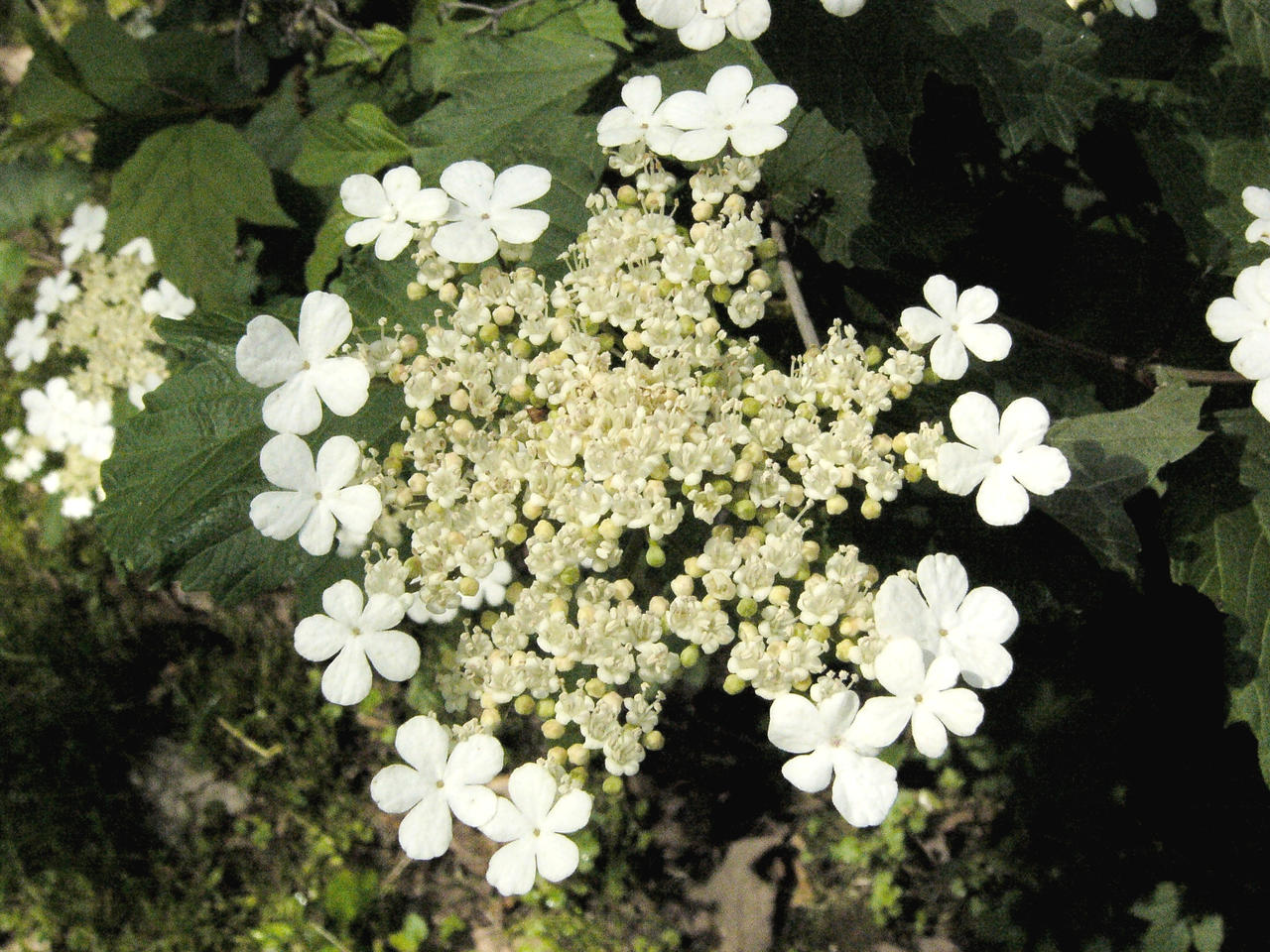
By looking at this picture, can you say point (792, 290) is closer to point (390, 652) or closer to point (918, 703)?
point (918, 703)

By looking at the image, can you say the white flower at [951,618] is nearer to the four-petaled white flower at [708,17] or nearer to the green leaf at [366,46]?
the four-petaled white flower at [708,17]

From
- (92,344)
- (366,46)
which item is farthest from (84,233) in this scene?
(366,46)

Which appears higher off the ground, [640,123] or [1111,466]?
[640,123]

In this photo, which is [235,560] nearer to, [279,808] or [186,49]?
[186,49]

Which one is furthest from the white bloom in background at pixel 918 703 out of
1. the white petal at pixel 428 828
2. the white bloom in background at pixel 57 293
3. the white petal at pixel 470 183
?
the white bloom in background at pixel 57 293

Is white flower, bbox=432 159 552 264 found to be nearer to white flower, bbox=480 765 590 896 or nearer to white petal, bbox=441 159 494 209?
white petal, bbox=441 159 494 209

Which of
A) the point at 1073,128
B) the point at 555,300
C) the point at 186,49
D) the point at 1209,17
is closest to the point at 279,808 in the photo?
the point at 186,49
